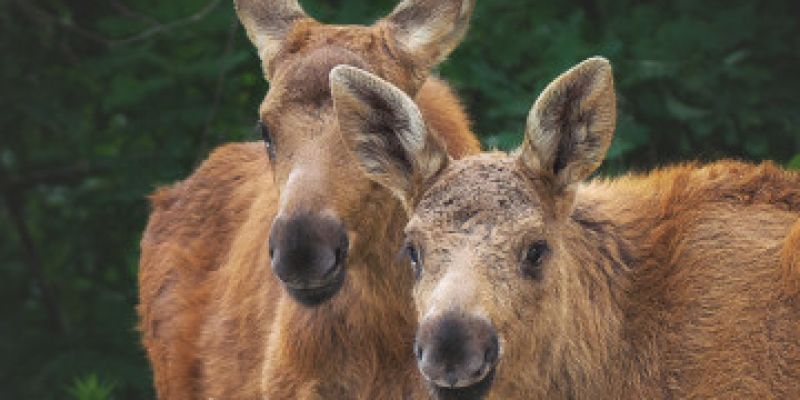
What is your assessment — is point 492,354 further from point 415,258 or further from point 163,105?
point 163,105

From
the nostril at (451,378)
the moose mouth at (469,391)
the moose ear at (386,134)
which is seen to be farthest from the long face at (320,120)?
the nostril at (451,378)

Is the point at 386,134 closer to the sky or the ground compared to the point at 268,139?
closer to the sky

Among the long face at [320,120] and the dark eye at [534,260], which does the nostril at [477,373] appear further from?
the long face at [320,120]

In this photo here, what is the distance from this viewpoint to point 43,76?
12.7 m

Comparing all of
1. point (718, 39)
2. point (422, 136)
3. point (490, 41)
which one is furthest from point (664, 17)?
point (422, 136)

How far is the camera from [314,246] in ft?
23.5

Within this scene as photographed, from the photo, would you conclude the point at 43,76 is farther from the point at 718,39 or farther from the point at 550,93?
the point at 550,93

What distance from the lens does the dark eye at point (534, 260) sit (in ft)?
21.5

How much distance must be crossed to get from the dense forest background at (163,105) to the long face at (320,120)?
180 centimetres

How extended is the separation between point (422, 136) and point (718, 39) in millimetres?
4657

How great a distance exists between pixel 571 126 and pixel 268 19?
246 centimetres

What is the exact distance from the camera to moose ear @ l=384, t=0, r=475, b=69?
8273 mm

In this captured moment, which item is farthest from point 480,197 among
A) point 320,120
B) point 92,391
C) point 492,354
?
point 92,391

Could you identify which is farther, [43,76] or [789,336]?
[43,76]
